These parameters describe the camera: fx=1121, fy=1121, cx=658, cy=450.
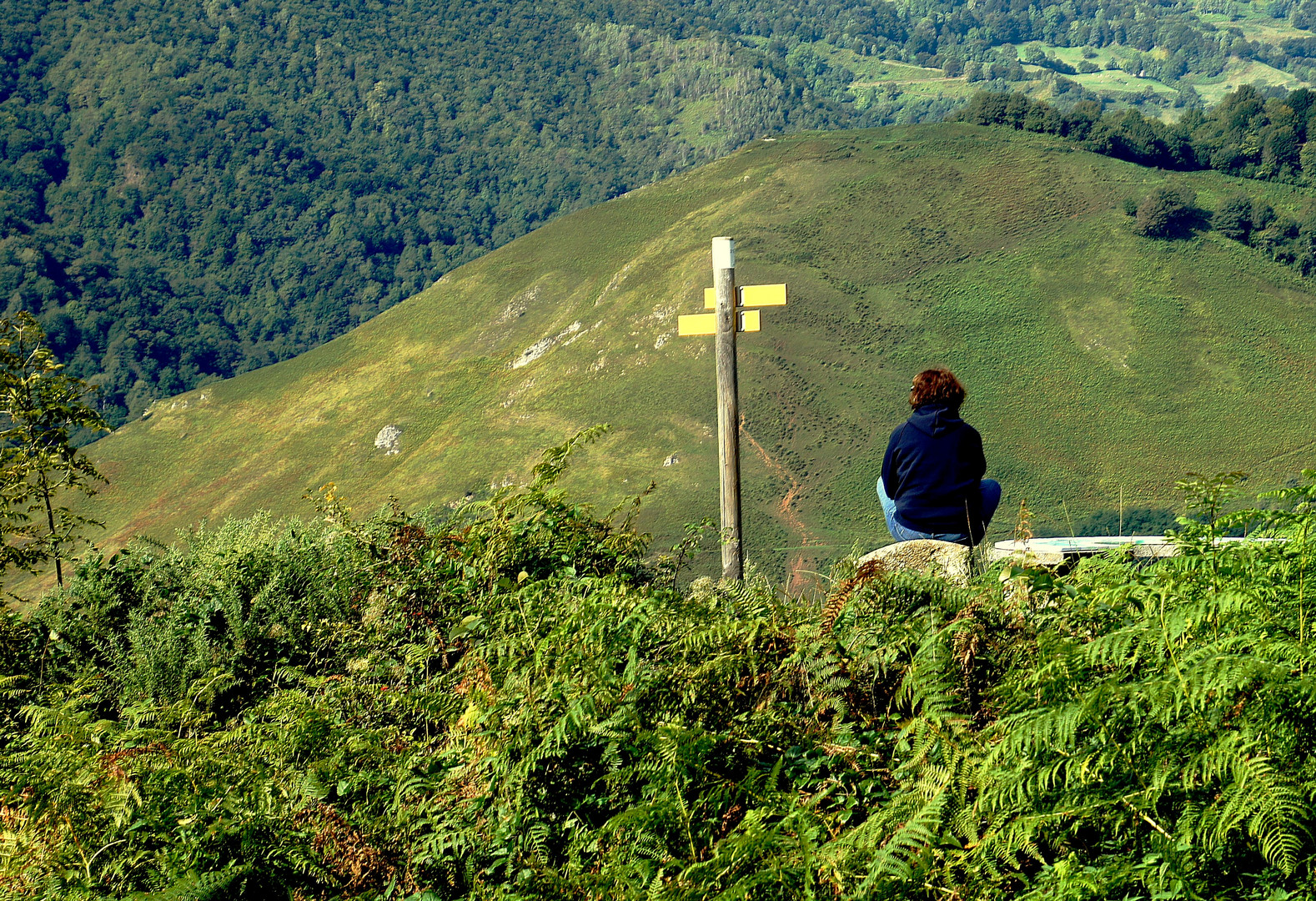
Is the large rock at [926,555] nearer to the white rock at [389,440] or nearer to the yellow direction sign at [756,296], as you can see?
the yellow direction sign at [756,296]

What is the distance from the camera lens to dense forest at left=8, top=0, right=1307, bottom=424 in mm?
108812

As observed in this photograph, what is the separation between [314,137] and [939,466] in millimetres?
135847

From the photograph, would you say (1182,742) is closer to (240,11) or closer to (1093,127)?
(1093,127)

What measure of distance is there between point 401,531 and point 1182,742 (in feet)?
10.5

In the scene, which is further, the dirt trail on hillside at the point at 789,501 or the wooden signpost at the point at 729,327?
the dirt trail on hillside at the point at 789,501

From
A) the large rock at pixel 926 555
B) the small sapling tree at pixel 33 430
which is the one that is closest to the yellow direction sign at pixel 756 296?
the large rock at pixel 926 555

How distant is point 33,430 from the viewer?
862 centimetres

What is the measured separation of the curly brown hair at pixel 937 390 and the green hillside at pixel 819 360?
25.2 m

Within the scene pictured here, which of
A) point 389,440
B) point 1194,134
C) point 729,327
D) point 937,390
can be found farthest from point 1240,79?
point 937,390

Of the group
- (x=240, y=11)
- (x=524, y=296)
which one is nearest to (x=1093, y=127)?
(x=524, y=296)

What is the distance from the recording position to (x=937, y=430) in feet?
15.3

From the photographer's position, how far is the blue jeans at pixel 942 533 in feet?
15.5

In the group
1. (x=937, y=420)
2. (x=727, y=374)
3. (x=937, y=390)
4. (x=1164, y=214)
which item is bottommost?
(x=1164, y=214)

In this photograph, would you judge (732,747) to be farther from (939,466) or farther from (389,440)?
(389,440)
